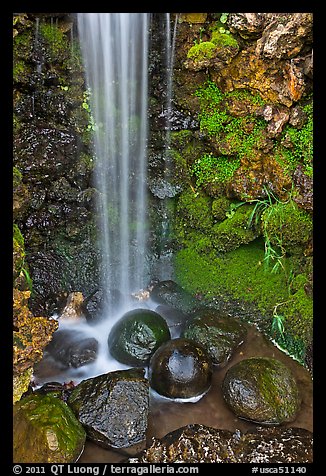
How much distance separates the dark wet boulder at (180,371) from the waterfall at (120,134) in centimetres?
193

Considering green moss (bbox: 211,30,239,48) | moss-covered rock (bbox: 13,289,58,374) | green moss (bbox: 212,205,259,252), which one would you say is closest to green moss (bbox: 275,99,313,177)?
green moss (bbox: 212,205,259,252)

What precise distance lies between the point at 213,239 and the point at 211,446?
129 inches

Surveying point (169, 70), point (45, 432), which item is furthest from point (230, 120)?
point (45, 432)

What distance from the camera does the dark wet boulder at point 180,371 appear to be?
17.6 feet

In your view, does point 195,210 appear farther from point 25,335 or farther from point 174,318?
point 25,335

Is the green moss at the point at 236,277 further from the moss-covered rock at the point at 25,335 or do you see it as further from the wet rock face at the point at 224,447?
the moss-covered rock at the point at 25,335

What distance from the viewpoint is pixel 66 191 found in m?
6.98

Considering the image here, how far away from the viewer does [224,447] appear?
184 inches

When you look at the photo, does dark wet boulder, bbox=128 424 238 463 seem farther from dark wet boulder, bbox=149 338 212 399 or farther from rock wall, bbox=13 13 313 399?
rock wall, bbox=13 13 313 399

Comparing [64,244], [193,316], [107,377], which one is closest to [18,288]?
[107,377]

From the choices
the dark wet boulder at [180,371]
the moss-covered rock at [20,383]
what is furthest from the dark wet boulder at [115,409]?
the moss-covered rock at [20,383]

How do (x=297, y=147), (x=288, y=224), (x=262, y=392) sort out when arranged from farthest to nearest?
(x=288, y=224), (x=297, y=147), (x=262, y=392)

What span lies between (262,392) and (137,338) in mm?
1775

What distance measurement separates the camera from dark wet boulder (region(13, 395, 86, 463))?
436 cm
